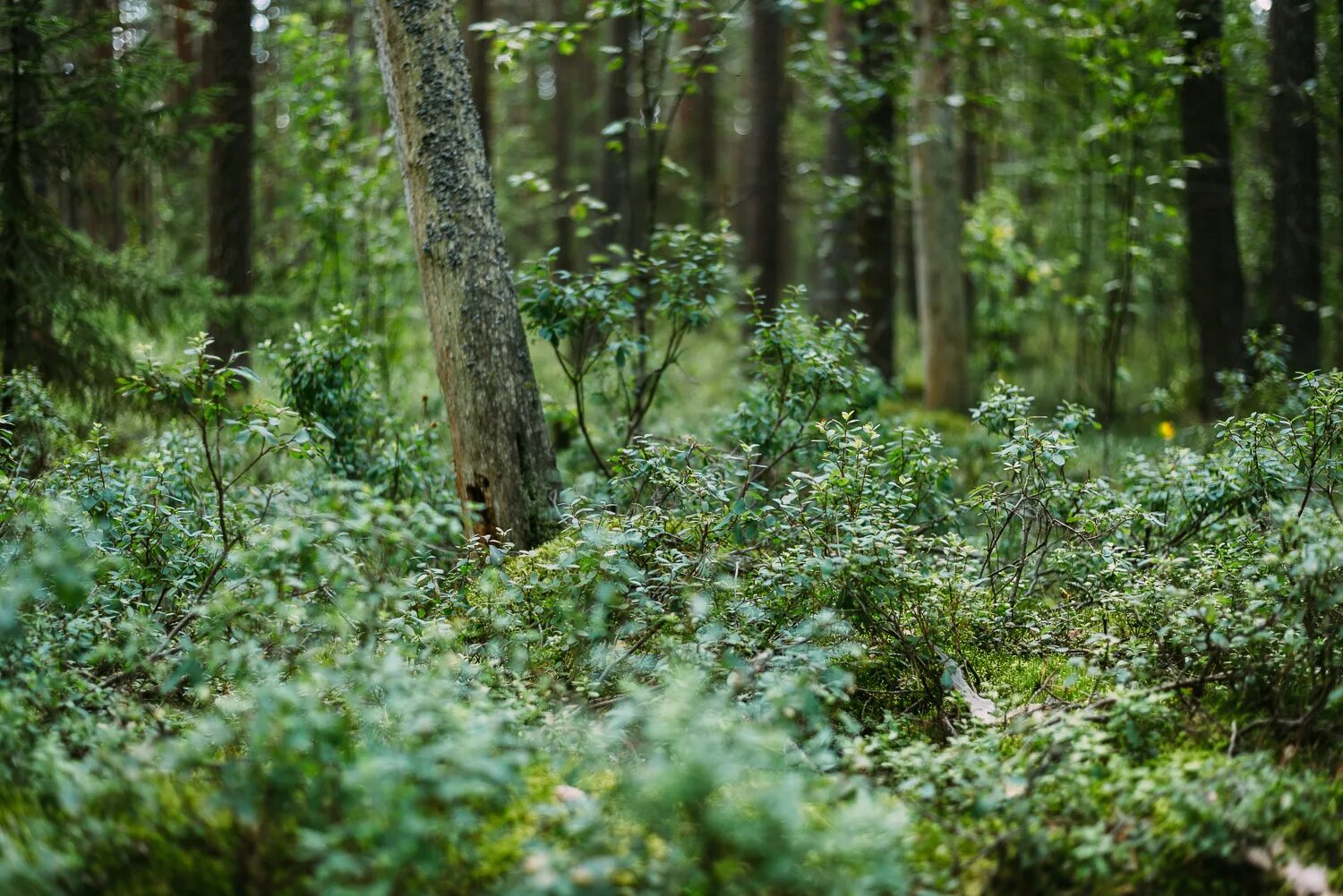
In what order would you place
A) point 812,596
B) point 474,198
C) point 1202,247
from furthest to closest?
point 1202,247 < point 474,198 < point 812,596

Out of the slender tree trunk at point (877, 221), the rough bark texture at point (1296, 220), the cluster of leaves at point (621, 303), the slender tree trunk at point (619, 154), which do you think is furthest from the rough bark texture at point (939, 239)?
the cluster of leaves at point (621, 303)

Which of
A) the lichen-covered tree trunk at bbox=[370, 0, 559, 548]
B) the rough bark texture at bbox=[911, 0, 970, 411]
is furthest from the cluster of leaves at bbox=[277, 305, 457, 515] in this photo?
the rough bark texture at bbox=[911, 0, 970, 411]

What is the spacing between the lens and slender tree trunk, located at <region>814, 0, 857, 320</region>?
38.6 feet

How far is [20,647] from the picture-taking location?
3.18 meters

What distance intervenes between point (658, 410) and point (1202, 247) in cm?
647

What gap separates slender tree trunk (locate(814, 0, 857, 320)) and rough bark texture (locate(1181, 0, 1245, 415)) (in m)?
3.58

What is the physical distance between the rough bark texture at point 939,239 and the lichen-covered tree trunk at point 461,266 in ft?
24.0

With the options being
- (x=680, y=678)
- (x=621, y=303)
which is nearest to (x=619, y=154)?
(x=621, y=303)

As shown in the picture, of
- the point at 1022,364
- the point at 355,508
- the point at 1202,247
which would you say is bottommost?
the point at 1022,364

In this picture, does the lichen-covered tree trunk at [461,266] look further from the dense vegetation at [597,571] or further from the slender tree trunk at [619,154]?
the slender tree trunk at [619,154]

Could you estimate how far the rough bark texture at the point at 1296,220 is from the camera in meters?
9.76

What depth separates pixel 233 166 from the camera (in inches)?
367

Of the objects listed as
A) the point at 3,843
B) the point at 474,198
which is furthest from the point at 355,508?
the point at 474,198

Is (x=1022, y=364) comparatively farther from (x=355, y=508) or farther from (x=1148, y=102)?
(x=355, y=508)
